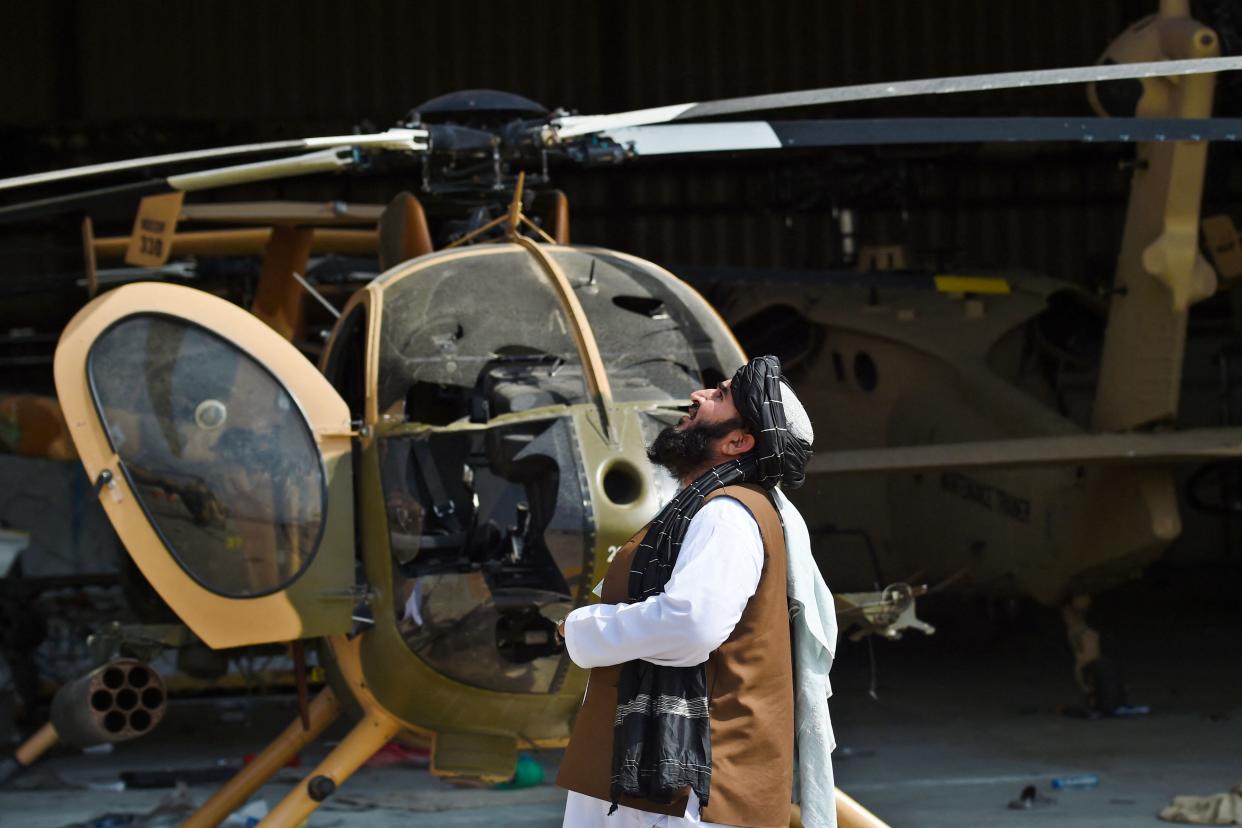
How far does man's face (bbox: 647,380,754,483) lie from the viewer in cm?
368

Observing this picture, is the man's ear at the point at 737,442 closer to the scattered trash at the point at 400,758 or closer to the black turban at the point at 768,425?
the black turban at the point at 768,425

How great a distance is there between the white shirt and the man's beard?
8.5 inches

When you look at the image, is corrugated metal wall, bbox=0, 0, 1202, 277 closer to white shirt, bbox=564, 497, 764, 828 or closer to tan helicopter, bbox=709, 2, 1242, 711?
tan helicopter, bbox=709, 2, 1242, 711

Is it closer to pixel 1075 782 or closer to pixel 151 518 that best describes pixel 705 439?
pixel 151 518

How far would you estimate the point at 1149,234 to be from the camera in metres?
9.25

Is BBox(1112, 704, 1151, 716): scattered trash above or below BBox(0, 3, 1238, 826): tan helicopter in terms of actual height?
below

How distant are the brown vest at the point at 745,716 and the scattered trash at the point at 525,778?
15.5 feet

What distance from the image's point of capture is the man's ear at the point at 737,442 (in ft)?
12.0

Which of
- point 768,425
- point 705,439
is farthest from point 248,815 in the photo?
point 768,425

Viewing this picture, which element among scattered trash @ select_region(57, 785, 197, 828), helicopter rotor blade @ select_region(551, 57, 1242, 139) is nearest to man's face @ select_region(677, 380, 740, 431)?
helicopter rotor blade @ select_region(551, 57, 1242, 139)

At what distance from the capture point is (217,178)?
588 centimetres

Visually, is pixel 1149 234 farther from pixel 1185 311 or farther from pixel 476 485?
pixel 476 485

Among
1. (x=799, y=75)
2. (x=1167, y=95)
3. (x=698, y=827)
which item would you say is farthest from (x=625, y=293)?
(x=799, y=75)

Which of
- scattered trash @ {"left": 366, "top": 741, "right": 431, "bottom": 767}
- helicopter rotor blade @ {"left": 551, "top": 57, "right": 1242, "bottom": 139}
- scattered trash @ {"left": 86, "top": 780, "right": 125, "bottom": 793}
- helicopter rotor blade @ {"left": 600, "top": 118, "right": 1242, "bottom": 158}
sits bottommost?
scattered trash @ {"left": 366, "top": 741, "right": 431, "bottom": 767}
